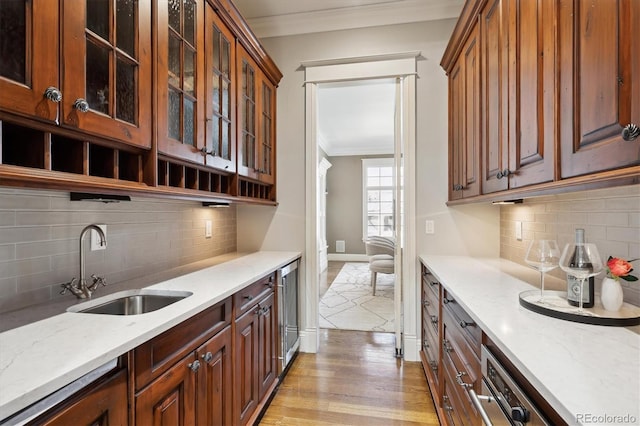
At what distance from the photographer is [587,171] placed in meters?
0.94

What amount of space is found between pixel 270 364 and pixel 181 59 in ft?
6.19

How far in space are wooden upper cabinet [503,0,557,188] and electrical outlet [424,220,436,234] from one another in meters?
1.26

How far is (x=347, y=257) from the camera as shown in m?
7.73

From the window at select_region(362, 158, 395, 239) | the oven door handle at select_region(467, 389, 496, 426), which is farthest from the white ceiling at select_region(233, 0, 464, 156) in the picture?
the window at select_region(362, 158, 395, 239)

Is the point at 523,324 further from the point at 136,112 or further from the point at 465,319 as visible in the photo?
the point at 136,112

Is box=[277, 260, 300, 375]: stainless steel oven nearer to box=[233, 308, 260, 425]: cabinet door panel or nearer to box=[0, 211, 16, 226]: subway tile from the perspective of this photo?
box=[233, 308, 260, 425]: cabinet door panel

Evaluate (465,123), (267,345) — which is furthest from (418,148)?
(267,345)

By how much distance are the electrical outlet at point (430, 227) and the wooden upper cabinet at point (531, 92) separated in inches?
49.5

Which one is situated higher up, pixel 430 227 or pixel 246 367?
pixel 430 227

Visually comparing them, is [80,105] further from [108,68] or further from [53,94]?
[108,68]

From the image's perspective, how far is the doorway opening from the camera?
2.72m

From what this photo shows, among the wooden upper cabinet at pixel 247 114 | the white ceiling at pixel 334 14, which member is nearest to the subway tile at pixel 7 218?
the wooden upper cabinet at pixel 247 114

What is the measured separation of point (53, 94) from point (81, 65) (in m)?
0.16

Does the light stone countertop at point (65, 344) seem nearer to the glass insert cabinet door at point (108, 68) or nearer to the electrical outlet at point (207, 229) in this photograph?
the glass insert cabinet door at point (108, 68)
